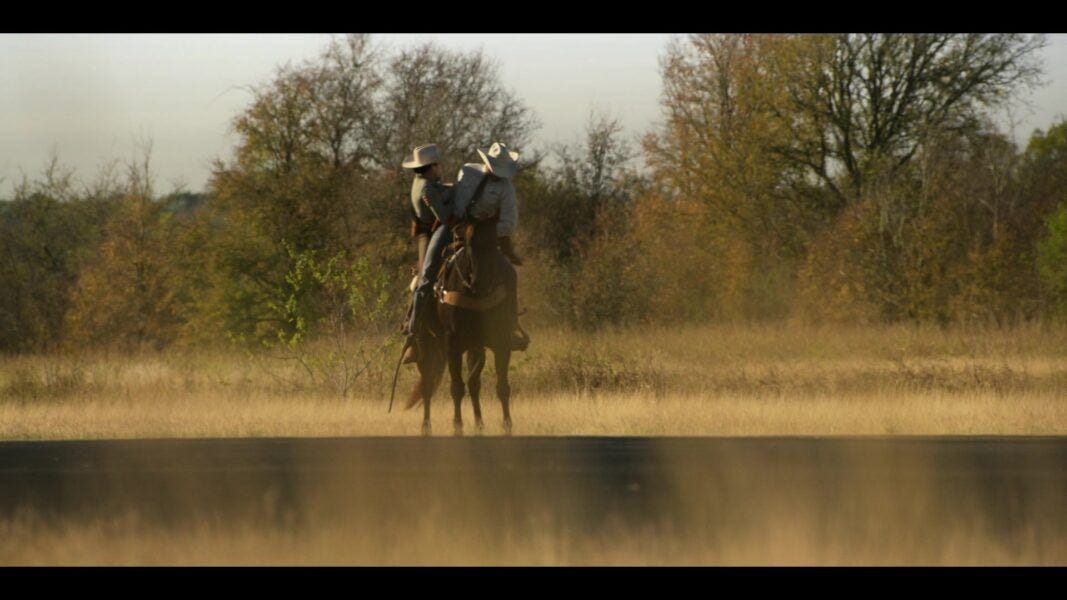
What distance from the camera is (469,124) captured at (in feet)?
161

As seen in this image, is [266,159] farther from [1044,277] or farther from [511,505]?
[511,505]

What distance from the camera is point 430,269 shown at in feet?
50.9

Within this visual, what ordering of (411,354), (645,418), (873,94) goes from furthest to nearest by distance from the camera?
(873,94) → (645,418) → (411,354)

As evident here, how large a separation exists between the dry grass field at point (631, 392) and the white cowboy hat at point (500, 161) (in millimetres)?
2754

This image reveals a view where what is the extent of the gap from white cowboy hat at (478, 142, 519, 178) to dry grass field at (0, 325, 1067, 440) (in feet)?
9.03

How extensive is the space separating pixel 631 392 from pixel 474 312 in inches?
213

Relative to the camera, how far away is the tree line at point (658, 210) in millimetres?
36688

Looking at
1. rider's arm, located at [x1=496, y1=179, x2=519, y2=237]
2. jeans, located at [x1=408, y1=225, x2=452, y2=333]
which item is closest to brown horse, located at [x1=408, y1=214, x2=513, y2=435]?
jeans, located at [x1=408, y1=225, x2=452, y2=333]

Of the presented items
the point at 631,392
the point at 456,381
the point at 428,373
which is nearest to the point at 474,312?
the point at 456,381

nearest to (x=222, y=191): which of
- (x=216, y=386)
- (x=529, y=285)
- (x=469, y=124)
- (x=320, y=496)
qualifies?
(x=469, y=124)

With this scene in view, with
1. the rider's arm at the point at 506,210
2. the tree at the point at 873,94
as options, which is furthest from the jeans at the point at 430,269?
the tree at the point at 873,94

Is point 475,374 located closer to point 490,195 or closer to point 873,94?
point 490,195

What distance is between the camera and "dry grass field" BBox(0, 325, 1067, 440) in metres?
16.1

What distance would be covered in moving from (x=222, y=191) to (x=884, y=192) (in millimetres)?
19832
